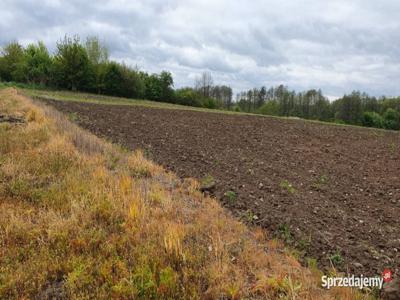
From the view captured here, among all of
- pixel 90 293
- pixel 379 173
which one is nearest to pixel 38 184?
pixel 90 293

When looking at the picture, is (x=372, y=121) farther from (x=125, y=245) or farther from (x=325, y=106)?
(x=125, y=245)

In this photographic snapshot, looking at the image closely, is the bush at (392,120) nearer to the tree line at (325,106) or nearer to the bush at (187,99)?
the tree line at (325,106)

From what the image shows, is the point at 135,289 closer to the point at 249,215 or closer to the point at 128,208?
the point at 128,208

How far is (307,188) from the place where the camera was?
7129 millimetres

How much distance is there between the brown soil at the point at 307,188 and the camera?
4.56 m

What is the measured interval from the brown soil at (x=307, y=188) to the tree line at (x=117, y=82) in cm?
3485

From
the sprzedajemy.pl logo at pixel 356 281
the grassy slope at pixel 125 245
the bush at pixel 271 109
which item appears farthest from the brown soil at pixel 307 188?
the bush at pixel 271 109

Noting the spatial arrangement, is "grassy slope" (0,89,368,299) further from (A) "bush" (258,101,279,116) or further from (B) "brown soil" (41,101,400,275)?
(A) "bush" (258,101,279,116)

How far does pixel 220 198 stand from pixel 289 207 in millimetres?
1377

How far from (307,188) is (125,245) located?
492cm

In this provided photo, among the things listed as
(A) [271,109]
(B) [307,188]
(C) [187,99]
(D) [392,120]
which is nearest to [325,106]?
(A) [271,109]

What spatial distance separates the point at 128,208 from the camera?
178 inches

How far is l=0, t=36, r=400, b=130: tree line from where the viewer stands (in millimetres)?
43719

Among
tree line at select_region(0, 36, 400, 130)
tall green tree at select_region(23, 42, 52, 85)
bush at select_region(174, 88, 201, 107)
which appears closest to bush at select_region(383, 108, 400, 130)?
tree line at select_region(0, 36, 400, 130)
